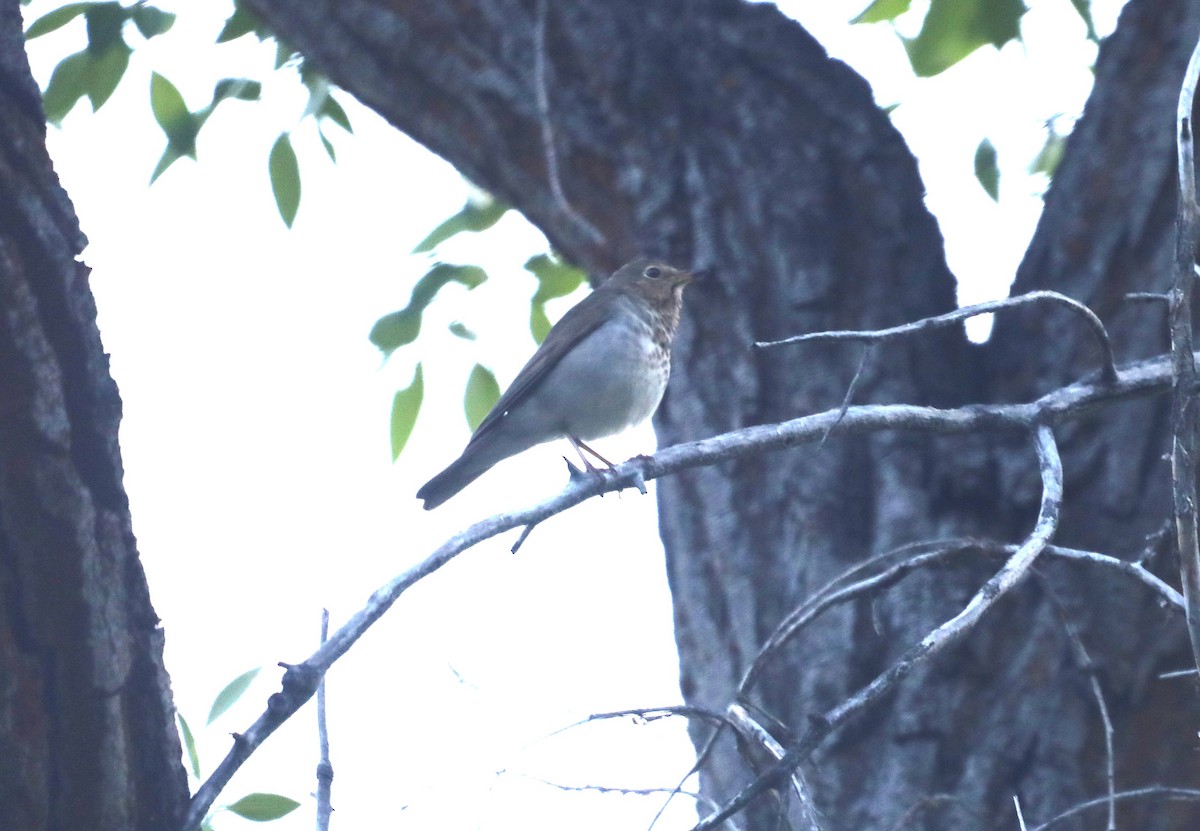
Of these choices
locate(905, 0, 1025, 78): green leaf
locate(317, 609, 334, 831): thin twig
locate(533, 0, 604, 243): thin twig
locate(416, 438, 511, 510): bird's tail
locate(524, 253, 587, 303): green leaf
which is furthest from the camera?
locate(524, 253, 587, 303): green leaf

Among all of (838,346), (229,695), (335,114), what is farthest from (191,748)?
(335,114)

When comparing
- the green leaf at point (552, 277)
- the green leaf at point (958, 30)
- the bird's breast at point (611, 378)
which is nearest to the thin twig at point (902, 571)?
the green leaf at point (958, 30)

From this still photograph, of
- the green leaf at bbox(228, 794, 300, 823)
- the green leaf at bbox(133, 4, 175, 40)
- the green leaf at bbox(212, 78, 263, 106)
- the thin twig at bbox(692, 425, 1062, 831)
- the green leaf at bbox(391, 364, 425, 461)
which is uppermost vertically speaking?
the green leaf at bbox(212, 78, 263, 106)

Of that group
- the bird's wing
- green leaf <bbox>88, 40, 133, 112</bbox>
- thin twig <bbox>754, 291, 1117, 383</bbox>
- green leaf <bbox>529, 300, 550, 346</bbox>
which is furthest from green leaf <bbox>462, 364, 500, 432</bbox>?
thin twig <bbox>754, 291, 1117, 383</bbox>

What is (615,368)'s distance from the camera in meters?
4.93

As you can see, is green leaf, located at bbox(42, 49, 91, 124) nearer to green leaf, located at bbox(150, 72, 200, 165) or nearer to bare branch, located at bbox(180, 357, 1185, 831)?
green leaf, located at bbox(150, 72, 200, 165)

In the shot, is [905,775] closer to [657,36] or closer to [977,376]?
[977,376]

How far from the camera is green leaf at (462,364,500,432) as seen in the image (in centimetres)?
497

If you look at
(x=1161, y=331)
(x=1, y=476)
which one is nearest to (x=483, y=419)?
(x=1161, y=331)

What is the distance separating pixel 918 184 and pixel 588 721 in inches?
71.8

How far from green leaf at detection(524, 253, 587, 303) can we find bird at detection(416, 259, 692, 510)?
3.8 inches

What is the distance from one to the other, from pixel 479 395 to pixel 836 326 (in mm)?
1759

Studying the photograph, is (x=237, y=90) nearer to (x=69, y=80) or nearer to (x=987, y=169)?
(x=69, y=80)

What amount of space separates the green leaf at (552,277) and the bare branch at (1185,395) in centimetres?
319
